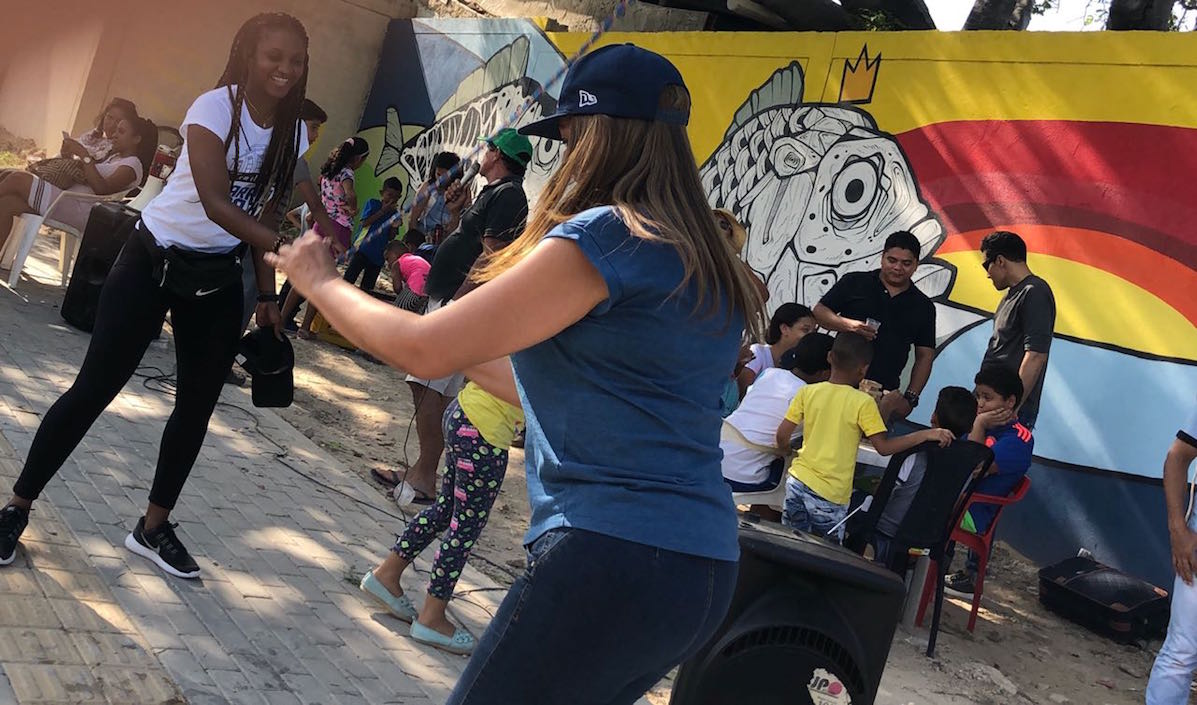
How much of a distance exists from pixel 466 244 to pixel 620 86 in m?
3.91

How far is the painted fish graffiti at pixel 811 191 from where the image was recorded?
9.07 m

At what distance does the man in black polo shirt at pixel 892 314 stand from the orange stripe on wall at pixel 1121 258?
3.72 feet

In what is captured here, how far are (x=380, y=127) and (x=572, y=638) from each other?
49.7ft

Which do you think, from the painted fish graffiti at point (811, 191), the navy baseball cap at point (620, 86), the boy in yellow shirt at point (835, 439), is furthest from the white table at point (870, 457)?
the navy baseball cap at point (620, 86)

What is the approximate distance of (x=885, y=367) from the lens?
7383mm

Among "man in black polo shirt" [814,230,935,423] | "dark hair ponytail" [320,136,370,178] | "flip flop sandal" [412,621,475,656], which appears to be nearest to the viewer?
"flip flop sandal" [412,621,475,656]

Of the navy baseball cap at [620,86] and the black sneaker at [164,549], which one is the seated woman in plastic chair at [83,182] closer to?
the black sneaker at [164,549]

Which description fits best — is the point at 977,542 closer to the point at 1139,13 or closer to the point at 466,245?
the point at 466,245

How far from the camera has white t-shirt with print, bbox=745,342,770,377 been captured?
720 centimetres

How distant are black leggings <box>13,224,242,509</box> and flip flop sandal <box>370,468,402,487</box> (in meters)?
2.62

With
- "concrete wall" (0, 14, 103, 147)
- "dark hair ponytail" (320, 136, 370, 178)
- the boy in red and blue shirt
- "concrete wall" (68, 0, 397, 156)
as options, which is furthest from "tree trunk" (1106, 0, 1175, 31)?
"concrete wall" (0, 14, 103, 147)

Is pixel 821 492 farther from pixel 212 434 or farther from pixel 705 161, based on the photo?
pixel 705 161

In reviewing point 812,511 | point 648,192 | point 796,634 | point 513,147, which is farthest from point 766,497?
point 648,192

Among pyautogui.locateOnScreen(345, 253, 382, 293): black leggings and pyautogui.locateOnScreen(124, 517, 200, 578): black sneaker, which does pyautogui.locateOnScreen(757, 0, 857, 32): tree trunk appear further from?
pyautogui.locateOnScreen(124, 517, 200, 578): black sneaker
